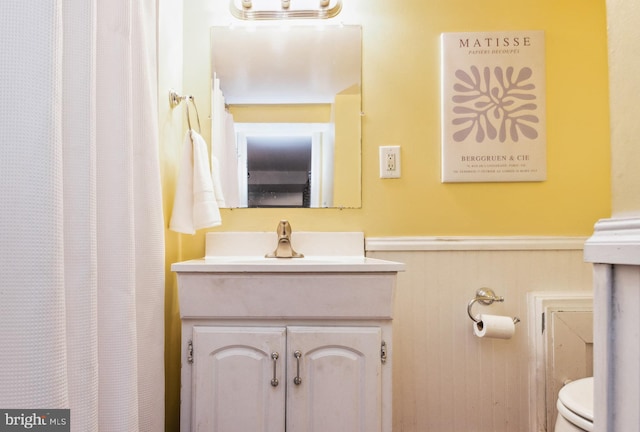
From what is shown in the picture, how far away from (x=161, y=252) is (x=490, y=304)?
1260 mm

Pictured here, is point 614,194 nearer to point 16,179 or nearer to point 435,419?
point 16,179

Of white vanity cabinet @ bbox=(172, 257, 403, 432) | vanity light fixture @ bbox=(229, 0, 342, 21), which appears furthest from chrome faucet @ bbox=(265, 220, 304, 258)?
vanity light fixture @ bbox=(229, 0, 342, 21)

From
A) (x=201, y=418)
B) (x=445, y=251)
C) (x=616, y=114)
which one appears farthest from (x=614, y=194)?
(x=201, y=418)

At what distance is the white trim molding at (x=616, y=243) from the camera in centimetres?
45

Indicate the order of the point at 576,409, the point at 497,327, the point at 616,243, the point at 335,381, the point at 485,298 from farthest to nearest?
the point at 485,298
the point at 497,327
the point at 335,381
the point at 576,409
the point at 616,243

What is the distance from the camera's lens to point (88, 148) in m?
0.76

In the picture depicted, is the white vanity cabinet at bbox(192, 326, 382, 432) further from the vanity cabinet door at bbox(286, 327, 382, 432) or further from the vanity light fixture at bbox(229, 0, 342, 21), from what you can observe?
the vanity light fixture at bbox(229, 0, 342, 21)

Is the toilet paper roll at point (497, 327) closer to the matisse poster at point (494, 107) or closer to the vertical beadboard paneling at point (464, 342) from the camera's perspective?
the vertical beadboard paneling at point (464, 342)

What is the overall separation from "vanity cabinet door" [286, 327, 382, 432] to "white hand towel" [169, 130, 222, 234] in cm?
56

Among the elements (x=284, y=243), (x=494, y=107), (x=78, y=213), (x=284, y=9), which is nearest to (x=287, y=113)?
(x=284, y=9)

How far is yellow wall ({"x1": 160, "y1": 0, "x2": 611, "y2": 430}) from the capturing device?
153 cm

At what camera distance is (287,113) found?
1.58 metres

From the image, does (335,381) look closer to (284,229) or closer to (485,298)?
(284,229)

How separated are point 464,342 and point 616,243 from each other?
1.14 m
